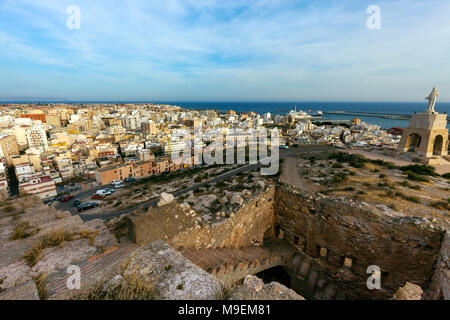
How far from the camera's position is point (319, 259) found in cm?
857

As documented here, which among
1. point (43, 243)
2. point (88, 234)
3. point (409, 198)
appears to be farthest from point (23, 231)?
point (409, 198)

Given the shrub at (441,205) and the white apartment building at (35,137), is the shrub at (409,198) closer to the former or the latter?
the shrub at (441,205)

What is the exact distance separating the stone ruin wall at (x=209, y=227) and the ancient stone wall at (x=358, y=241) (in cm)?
112

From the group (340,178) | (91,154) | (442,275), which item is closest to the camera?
(442,275)

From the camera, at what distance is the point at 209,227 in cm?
650

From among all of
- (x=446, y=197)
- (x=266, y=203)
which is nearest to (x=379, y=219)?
(x=266, y=203)

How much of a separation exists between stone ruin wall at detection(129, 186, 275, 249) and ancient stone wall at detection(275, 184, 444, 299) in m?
1.12

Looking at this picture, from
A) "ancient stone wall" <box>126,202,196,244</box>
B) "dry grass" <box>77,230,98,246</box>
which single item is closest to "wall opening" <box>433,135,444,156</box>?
"ancient stone wall" <box>126,202,196,244</box>

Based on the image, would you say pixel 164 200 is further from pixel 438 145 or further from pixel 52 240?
pixel 438 145

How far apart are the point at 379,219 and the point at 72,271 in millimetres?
8877

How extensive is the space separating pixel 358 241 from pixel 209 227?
5.71 metres

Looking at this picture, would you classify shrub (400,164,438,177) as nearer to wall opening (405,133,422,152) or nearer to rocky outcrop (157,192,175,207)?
wall opening (405,133,422,152)

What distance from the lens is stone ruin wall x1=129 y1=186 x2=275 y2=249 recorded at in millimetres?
4905

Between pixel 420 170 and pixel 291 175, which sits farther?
pixel 291 175
